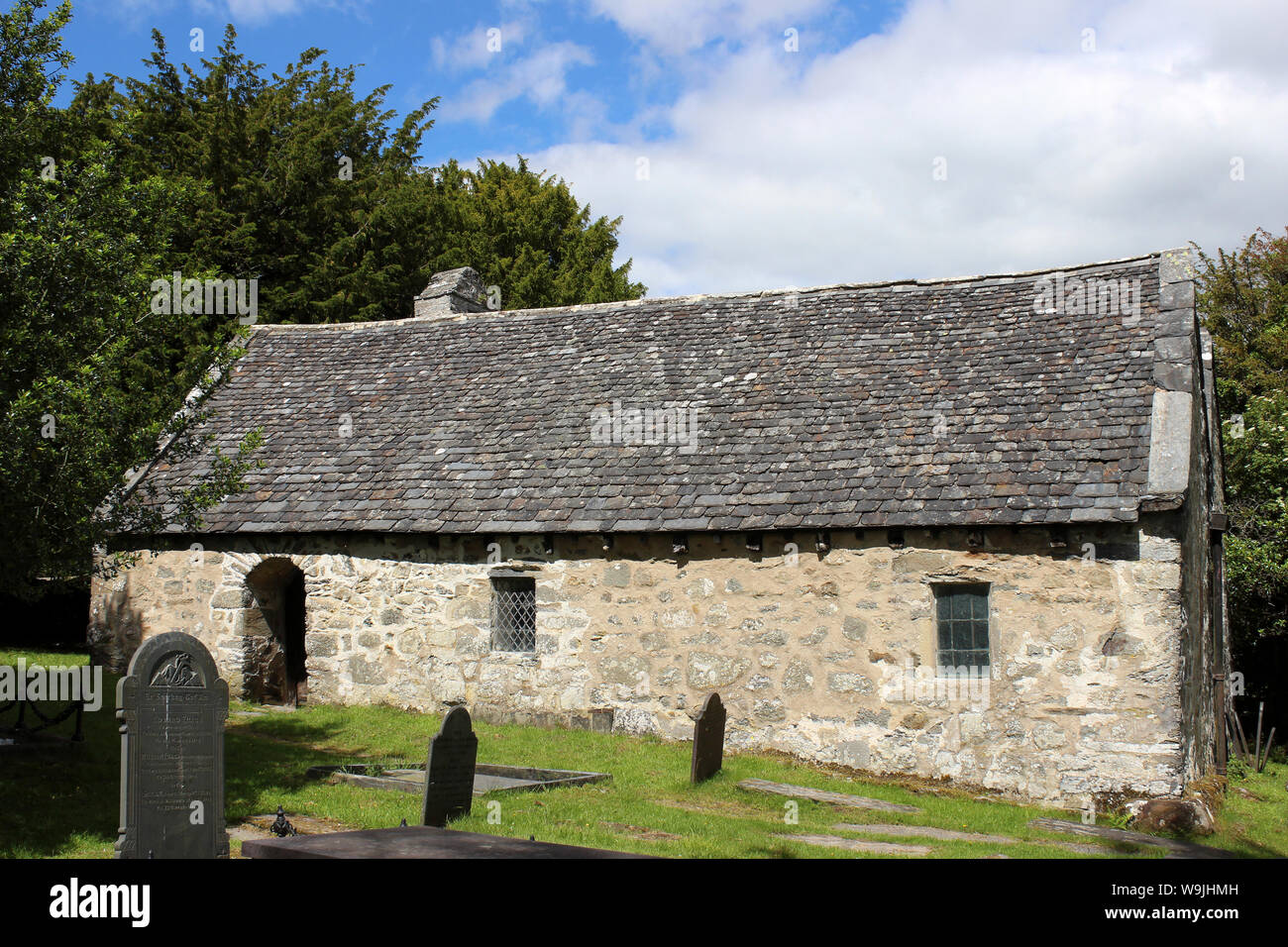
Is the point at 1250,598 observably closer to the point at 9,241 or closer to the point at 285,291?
the point at 9,241

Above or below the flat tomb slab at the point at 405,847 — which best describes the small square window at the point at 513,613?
above

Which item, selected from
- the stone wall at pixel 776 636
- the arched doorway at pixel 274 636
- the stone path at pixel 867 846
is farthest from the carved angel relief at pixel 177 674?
the arched doorway at pixel 274 636

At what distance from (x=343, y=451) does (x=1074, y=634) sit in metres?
11.4

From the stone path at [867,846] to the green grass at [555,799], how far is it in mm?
195

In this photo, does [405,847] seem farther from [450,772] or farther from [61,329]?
[61,329]

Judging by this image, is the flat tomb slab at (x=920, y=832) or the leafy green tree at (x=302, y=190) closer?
the flat tomb slab at (x=920, y=832)

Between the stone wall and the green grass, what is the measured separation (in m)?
0.55

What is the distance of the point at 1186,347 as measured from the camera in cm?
1403

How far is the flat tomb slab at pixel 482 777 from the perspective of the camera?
10883 mm

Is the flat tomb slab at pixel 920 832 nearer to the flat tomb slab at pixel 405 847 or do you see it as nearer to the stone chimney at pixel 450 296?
the flat tomb slab at pixel 405 847

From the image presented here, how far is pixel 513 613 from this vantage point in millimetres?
15656

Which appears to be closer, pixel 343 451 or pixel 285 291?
pixel 343 451
